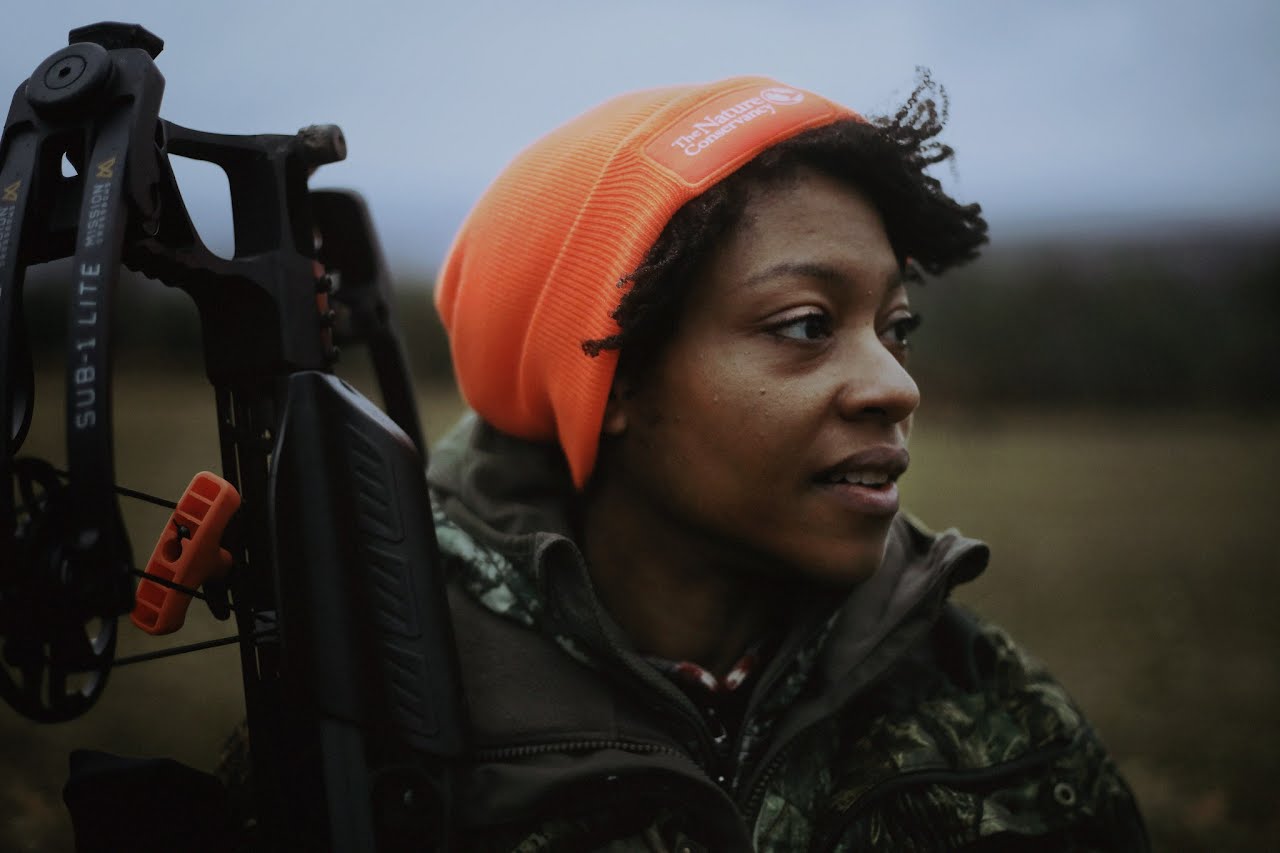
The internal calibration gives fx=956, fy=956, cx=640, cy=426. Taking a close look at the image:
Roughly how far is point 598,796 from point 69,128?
4.90 feet

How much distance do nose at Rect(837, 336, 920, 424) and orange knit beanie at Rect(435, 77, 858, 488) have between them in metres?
0.46

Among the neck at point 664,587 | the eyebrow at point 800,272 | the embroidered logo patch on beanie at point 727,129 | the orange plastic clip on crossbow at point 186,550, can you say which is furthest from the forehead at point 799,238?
the orange plastic clip on crossbow at point 186,550

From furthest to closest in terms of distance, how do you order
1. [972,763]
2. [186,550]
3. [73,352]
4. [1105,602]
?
[1105,602] < [972,763] < [186,550] < [73,352]

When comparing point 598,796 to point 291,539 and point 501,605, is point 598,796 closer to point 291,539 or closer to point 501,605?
point 501,605

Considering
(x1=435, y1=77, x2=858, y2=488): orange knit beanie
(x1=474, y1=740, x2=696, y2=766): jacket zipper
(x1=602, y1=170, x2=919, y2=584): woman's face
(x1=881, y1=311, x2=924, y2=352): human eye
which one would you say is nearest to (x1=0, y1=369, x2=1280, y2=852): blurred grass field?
(x1=435, y1=77, x2=858, y2=488): orange knit beanie

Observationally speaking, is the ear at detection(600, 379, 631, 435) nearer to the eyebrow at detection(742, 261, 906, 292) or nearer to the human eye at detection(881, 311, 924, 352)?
the eyebrow at detection(742, 261, 906, 292)

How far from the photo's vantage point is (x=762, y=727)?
2.08m

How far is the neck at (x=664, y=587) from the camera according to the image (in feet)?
7.21

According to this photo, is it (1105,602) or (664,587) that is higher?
(664,587)

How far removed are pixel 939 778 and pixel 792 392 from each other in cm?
89

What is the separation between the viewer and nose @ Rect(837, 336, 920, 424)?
1899 mm

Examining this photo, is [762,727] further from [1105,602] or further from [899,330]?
[1105,602]

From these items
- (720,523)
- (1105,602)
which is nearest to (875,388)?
(720,523)

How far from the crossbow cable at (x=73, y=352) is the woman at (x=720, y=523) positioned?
0.77 meters
